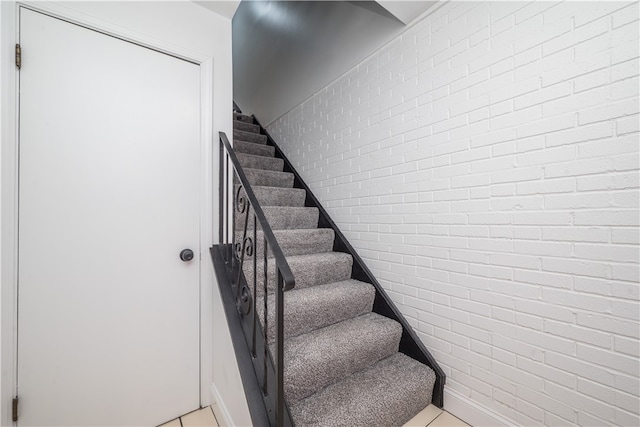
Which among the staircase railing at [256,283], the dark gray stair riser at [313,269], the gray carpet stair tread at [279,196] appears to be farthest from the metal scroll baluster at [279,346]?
the gray carpet stair tread at [279,196]

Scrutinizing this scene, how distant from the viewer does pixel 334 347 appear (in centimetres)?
144

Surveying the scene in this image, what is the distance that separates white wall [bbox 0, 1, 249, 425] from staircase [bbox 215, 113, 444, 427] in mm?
284

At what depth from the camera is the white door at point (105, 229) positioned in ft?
3.99

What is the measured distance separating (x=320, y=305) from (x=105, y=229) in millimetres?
1237

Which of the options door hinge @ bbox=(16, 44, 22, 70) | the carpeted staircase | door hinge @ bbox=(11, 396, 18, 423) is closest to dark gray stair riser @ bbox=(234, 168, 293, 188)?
the carpeted staircase

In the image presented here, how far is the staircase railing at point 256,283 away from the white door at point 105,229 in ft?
0.61

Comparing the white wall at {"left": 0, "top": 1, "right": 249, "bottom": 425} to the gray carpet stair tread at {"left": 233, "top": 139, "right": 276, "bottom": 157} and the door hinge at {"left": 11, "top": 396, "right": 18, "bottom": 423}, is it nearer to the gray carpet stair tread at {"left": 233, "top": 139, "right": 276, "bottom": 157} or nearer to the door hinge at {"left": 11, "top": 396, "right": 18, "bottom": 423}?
the door hinge at {"left": 11, "top": 396, "right": 18, "bottom": 423}

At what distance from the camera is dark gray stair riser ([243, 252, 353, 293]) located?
67.0 inches

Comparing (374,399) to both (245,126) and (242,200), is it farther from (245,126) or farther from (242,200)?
(245,126)

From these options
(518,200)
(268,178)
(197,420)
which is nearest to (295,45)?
(268,178)

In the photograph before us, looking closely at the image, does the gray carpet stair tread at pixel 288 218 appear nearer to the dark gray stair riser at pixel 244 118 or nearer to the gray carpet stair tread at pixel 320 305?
the gray carpet stair tread at pixel 320 305

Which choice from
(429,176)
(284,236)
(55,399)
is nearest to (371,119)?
(429,176)

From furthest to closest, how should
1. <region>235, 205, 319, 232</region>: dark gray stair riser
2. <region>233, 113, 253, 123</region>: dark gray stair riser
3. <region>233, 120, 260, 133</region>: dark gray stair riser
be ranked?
1. <region>233, 113, 253, 123</region>: dark gray stair riser
2. <region>233, 120, 260, 133</region>: dark gray stair riser
3. <region>235, 205, 319, 232</region>: dark gray stair riser

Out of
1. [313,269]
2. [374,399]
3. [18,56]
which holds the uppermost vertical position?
[18,56]
